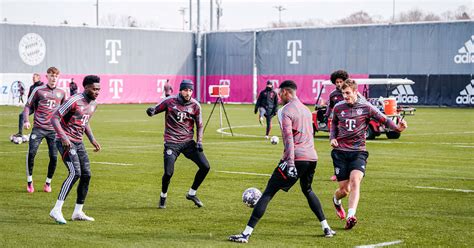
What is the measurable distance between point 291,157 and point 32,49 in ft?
186

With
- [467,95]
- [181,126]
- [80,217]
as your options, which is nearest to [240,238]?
[80,217]

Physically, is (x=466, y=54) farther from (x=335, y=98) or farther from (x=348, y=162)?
(x=348, y=162)

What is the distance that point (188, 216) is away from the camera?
13.2 metres

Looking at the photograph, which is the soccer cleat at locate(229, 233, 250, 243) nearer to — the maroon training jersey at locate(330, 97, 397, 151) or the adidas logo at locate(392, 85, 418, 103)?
the maroon training jersey at locate(330, 97, 397, 151)

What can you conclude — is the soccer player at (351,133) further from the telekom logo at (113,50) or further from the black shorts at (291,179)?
the telekom logo at (113,50)

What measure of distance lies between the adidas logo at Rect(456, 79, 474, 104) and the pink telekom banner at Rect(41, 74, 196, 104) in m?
24.7

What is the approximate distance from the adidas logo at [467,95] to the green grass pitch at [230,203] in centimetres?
3265

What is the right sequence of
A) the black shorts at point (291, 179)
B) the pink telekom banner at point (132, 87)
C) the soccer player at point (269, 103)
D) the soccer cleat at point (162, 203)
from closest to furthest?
the black shorts at point (291, 179) → the soccer cleat at point (162, 203) → the soccer player at point (269, 103) → the pink telekom banner at point (132, 87)

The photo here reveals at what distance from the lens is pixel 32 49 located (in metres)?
64.7

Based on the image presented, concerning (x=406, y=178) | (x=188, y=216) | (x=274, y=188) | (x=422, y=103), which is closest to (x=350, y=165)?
(x=274, y=188)

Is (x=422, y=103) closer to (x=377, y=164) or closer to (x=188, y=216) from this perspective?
(x=377, y=164)

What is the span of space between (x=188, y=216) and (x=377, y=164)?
361 inches

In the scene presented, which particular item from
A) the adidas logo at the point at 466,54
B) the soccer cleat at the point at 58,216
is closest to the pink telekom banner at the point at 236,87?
the adidas logo at the point at 466,54

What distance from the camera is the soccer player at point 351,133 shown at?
39.5ft
